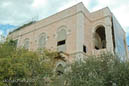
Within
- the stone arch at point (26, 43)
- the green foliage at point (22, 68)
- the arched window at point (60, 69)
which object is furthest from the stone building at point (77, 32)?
the green foliage at point (22, 68)

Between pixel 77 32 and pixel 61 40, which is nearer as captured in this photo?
pixel 77 32

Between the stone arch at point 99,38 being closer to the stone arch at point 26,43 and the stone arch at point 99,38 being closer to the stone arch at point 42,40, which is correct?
the stone arch at point 42,40

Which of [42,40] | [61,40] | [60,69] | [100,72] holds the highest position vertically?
[42,40]

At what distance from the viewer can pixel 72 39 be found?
18.3 m

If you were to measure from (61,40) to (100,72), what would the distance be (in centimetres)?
968

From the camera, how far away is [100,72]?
10164mm

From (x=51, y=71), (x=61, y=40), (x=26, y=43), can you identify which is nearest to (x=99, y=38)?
(x=61, y=40)

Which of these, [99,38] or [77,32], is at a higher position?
[99,38]

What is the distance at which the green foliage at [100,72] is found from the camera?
9289 millimetres

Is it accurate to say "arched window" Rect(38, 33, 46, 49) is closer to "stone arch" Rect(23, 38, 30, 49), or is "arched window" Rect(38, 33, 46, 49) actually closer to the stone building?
the stone building

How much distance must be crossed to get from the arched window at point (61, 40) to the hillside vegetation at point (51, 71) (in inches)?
219

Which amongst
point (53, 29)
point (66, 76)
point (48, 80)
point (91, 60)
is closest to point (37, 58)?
point (48, 80)

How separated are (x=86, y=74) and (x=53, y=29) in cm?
1138

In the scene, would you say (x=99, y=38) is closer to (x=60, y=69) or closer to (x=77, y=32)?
(x=77, y=32)
